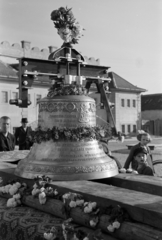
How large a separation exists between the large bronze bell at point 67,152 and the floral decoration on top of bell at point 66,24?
878mm

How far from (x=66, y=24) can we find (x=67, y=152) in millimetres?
1771

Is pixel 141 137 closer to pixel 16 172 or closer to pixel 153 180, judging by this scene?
pixel 153 180

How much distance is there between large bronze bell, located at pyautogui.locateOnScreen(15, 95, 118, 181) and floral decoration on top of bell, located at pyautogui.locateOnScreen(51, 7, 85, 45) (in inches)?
34.6

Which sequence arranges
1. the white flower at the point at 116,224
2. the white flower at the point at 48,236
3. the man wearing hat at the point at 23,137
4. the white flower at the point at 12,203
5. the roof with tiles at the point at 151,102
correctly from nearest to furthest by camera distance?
the white flower at the point at 116,224
the white flower at the point at 48,236
the white flower at the point at 12,203
the man wearing hat at the point at 23,137
the roof with tiles at the point at 151,102

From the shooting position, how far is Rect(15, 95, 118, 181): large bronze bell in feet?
15.9

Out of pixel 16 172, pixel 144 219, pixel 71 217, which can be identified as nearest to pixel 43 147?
pixel 16 172

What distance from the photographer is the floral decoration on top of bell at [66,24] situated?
5.16 meters

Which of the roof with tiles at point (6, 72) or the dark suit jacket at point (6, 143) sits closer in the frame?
the dark suit jacket at point (6, 143)

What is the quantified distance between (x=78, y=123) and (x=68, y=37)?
1239 mm

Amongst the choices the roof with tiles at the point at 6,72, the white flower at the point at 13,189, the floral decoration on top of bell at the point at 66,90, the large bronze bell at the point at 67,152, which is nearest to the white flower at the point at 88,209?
the large bronze bell at the point at 67,152

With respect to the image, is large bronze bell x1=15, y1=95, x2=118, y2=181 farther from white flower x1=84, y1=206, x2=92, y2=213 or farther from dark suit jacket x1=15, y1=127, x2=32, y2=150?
dark suit jacket x1=15, y1=127, x2=32, y2=150

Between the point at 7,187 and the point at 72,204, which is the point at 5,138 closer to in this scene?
the point at 7,187

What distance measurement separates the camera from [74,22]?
17.2 feet

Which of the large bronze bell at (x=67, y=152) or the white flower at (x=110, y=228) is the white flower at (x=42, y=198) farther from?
the white flower at (x=110, y=228)
